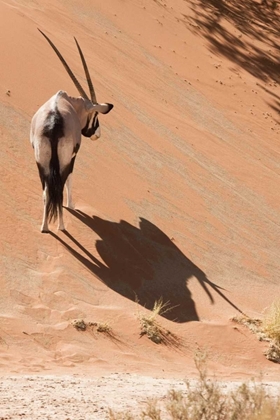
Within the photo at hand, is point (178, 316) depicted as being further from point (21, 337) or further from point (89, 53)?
point (89, 53)

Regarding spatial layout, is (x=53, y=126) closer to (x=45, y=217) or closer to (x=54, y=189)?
(x=54, y=189)

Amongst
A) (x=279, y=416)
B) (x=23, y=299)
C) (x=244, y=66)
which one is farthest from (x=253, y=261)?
(x=244, y=66)

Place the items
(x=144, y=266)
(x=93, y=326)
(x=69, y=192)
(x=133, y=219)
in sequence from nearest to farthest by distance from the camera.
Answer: (x=93, y=326) → (x=144, y=266) → (x=69, y=192) → (x=133, y=219)

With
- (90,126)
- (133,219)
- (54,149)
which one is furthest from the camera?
(90,126)

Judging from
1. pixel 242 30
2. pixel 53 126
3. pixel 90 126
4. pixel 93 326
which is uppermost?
pixel 53 126

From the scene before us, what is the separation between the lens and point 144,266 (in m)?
10.3

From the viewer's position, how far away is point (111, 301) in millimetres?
9203

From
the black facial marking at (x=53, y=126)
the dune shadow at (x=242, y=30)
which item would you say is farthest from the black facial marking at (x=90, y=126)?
the dune shadow at (x=242, y=30)

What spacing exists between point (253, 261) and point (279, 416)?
6.87 meters

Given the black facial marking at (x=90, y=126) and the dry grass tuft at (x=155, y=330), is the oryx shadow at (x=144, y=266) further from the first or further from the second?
the black facial marking at (x=90, y=126)

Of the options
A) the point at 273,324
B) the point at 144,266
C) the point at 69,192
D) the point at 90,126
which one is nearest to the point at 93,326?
the point at 144,266

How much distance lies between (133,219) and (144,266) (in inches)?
48.6

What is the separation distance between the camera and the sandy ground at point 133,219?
26.3ft

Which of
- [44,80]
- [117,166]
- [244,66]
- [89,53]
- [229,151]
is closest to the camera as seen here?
[117,166]
